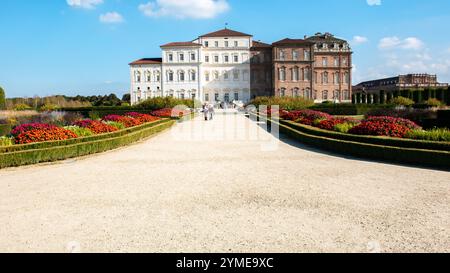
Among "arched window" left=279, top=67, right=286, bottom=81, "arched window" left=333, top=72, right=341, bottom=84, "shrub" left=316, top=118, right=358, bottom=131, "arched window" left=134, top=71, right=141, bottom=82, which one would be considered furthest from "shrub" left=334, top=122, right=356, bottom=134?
"arched window" left=134, top=71, right=141, bottom=82

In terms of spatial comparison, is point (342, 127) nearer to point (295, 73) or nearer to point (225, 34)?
point (295, 73)

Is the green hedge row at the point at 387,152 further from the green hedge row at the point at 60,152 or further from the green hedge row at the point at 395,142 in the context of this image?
the green hedge row at the point at 60,152

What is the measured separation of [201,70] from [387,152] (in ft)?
170

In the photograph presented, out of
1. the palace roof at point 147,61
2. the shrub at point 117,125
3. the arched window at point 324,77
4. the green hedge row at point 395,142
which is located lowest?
the green hedge row at point 395,142

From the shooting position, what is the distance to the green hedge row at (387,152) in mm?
7512

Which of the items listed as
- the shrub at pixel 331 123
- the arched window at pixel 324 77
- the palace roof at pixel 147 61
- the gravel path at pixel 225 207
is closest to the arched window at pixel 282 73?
the arched window at pixel 324 77

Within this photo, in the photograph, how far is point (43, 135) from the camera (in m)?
9.18

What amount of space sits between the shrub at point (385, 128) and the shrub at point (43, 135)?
815cm

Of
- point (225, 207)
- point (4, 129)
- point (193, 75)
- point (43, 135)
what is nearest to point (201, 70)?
point (193, 75)

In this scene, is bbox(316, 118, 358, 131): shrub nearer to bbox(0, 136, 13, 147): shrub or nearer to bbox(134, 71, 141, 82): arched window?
bbox(0, 136, 13, 147): shrub
